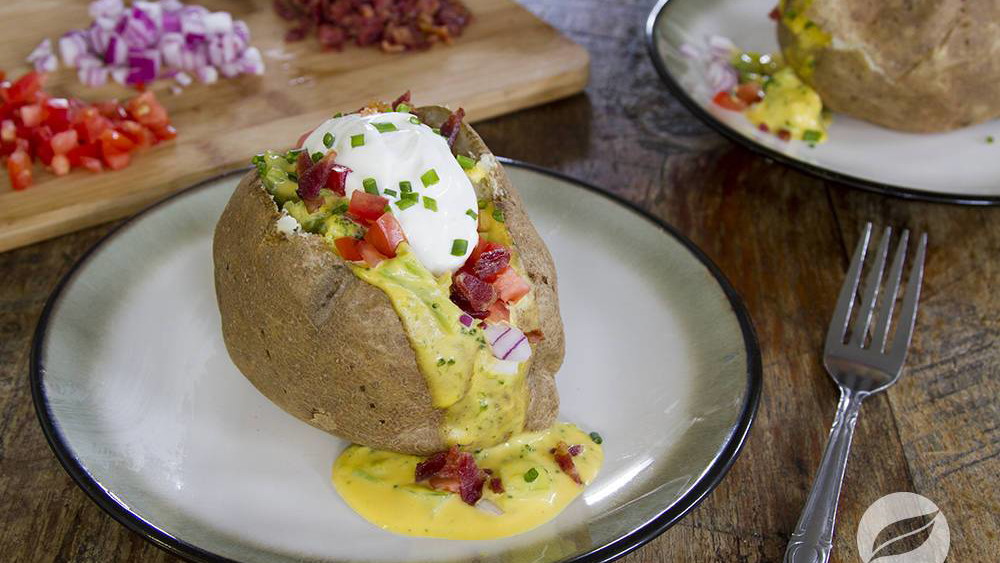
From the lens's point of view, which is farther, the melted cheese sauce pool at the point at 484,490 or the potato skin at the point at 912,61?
the potato skin at the point at 912,61

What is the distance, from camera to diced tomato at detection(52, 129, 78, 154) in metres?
2.93

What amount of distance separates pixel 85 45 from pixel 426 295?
2.26 metres

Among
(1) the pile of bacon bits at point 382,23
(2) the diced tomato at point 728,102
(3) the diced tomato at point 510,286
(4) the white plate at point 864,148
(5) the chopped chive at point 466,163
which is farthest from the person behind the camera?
(1) the pile of bacon bits at point 382,23

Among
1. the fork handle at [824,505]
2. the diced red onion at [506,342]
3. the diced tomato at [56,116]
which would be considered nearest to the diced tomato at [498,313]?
the diced red onion at [506,342]

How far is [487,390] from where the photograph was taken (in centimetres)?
195

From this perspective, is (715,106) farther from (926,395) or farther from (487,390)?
(487,390)

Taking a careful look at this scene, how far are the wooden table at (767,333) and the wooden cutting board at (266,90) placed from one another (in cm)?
9

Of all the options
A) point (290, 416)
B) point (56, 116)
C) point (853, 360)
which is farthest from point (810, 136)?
point (56, 116)

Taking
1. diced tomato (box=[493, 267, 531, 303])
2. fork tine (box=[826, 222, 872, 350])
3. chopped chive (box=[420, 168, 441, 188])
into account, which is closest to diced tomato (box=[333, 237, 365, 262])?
chopped chive (box=[420, 168, 441, 188])

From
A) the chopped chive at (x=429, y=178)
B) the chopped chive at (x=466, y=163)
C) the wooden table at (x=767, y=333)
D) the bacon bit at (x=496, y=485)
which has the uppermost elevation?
the chopped chive at (x=429, y=178)

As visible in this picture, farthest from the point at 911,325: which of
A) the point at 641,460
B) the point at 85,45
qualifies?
the point at 85,45

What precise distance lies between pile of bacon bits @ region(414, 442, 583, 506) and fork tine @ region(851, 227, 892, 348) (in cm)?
92

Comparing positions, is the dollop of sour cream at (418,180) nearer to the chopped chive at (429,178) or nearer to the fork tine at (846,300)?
the chopped chive at (429,178)

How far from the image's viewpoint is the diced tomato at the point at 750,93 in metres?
3.23
